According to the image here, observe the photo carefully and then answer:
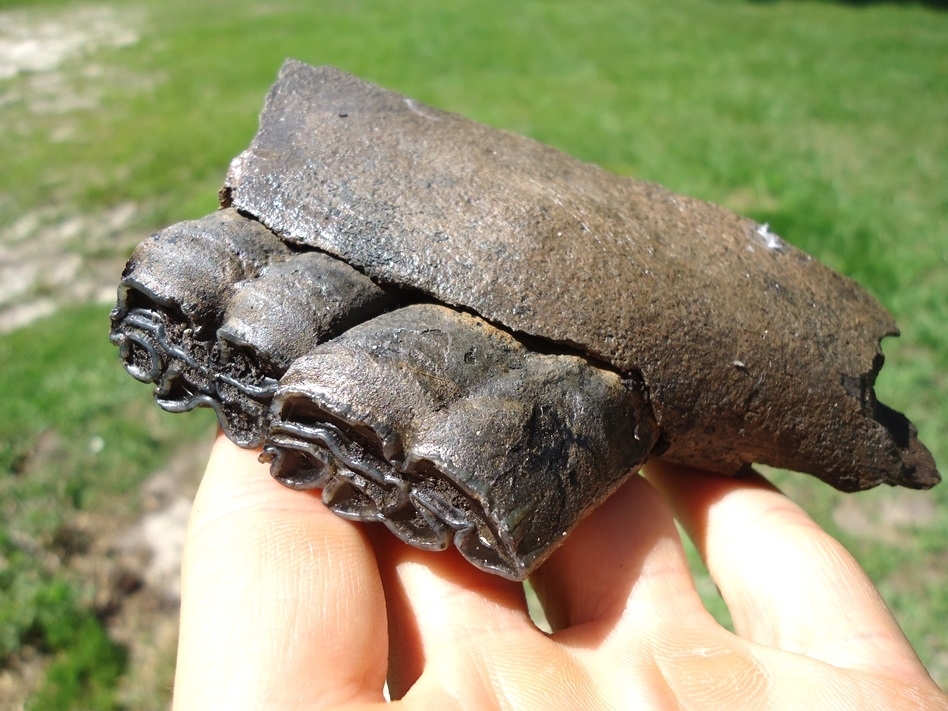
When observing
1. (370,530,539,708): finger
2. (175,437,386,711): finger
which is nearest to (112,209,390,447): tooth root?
(175,437,386,711): finger

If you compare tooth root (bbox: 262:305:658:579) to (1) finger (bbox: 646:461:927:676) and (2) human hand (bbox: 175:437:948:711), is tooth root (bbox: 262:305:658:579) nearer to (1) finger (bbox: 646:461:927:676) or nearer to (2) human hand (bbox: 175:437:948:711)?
(2) human hand (bbox: 175:437:948:711)

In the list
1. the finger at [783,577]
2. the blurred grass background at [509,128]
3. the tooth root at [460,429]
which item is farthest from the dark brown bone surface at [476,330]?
the blurred grass background at [509,128]

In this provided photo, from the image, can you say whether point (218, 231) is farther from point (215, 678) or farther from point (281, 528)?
point (215, 678)

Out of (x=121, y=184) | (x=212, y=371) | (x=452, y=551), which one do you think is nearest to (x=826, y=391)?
(x=452, y=551)

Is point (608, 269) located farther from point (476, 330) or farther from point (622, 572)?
point (622, 572)

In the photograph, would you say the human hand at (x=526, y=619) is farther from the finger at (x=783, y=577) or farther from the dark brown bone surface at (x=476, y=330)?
the dark brown bone surface at (x=476, y=330)

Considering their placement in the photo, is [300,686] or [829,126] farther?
[829,126]

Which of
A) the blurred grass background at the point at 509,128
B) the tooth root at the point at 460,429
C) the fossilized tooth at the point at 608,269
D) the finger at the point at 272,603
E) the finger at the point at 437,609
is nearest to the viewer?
the finger at the point at 272,603
